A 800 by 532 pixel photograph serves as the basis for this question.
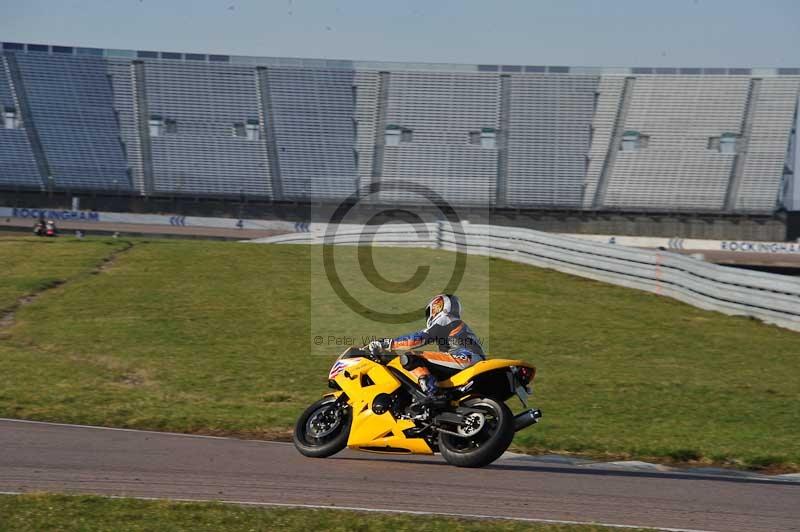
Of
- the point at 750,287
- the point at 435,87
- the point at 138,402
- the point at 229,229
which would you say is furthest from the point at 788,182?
the point at 138,402

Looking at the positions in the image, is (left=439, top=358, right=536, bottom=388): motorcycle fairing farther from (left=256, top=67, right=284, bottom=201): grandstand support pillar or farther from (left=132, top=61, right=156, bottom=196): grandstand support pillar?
(left=132, top=61, right=156, bottom=196): grandstand support pillar

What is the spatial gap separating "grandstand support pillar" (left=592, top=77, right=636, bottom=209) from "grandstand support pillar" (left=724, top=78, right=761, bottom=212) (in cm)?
678

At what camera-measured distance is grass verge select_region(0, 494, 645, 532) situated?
19.0ft

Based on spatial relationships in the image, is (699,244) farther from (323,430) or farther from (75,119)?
(323,430)

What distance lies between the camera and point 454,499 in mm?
6898

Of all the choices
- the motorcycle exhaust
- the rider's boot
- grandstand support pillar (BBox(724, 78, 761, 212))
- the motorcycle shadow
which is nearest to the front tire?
the motorcycle shadow

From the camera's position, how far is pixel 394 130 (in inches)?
2212

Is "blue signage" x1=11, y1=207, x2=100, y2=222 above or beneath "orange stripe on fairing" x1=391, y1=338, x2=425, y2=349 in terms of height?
above

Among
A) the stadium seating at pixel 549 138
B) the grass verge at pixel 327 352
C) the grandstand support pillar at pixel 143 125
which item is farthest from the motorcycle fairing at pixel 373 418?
the grandstand support pillar at pixel 143 125

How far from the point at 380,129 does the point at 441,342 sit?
48.6 metres

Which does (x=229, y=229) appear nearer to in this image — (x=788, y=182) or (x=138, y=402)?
(x=788, y=182)

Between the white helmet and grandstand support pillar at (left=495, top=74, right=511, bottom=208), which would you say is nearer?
the white helmet

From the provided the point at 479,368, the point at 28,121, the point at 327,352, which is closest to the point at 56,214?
the point at 28,121

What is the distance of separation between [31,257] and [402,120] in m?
35.0
